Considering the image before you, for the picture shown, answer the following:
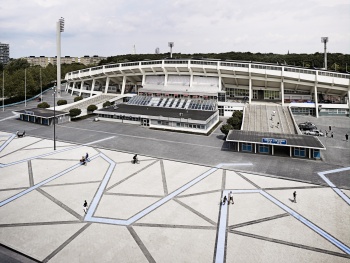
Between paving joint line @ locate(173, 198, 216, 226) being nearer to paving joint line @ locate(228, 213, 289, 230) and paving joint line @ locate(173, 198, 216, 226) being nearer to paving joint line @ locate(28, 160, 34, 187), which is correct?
paving joint line @ locate(228, 213, 289, 230)

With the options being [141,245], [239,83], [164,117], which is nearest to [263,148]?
[164,117]

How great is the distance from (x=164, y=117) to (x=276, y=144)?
941 inches

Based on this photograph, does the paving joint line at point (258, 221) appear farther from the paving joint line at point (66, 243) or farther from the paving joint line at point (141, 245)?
the paving joint line at point (66, 243)

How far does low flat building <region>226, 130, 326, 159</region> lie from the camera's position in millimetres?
35000

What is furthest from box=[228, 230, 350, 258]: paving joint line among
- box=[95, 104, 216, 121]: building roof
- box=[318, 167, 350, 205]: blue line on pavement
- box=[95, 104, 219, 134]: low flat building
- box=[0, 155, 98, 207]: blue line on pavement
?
box=[95, 104, 216, 121]: building roof

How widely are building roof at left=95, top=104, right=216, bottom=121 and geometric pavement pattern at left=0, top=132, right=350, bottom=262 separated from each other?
21914 millimetres

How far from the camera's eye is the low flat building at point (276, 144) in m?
35.0

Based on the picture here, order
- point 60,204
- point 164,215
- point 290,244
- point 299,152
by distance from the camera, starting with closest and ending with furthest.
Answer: point 290,244, point 164,215, point 60,204, point 299,152

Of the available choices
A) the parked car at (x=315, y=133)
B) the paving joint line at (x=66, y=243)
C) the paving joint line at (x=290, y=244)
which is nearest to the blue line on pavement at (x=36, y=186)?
the paving joint line at (x=66, y=243)

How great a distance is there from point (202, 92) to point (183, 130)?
21042mm

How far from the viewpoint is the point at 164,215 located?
69.4 feet

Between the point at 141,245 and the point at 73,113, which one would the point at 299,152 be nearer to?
the point at 141,245

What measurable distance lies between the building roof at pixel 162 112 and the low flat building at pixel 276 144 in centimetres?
1295

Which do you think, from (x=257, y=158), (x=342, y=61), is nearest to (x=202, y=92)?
(x=257, y=158)
